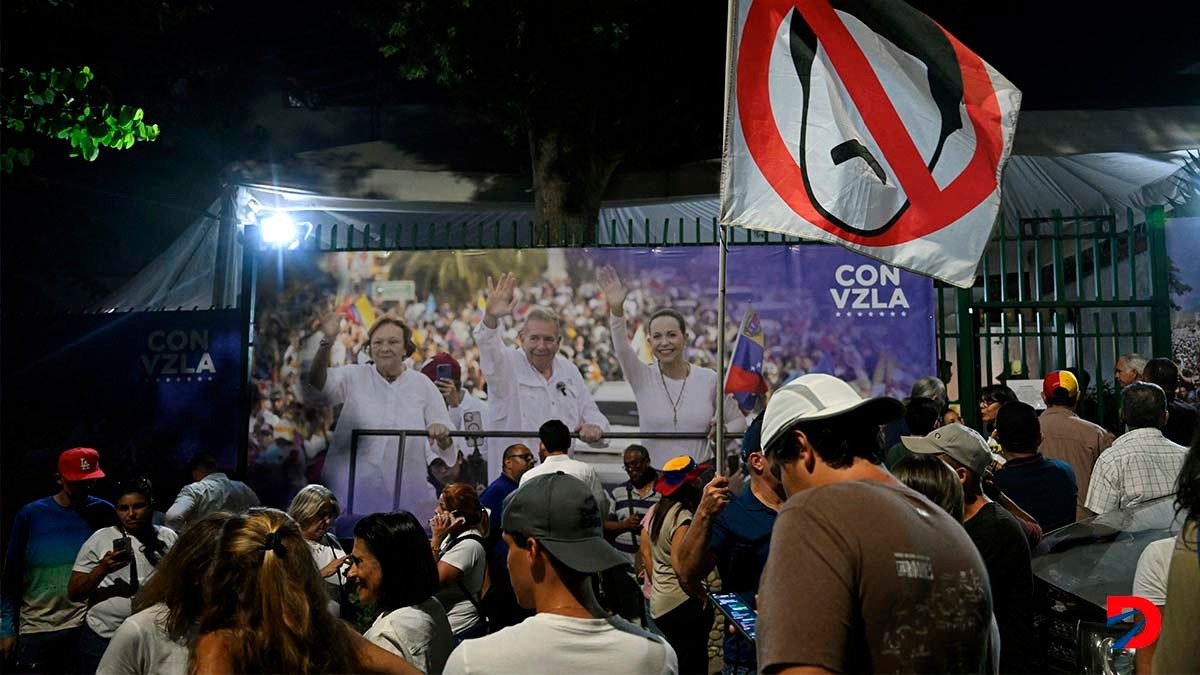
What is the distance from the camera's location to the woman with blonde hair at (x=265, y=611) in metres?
3.09

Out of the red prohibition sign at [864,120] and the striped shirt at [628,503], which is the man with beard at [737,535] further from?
the striped shirt at [628,503]

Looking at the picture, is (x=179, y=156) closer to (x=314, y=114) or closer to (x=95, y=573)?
(x=314, y=114)

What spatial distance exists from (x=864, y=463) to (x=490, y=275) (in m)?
8.08

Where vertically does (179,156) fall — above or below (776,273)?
above

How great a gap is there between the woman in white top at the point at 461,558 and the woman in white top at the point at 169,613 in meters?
2.60

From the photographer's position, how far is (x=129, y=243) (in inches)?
795

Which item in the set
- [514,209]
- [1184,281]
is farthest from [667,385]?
[1184,281]

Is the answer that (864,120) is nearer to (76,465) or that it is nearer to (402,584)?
(402,584)

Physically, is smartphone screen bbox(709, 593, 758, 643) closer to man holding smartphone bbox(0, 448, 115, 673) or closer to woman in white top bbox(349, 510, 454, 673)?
woman in white top bbox(349, 510, 454, 673)

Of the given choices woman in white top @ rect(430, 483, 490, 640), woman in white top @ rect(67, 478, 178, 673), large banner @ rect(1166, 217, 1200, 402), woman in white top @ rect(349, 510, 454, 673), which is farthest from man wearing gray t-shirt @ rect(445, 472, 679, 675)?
large banner @ rect(1166, 217, 1200, 402)

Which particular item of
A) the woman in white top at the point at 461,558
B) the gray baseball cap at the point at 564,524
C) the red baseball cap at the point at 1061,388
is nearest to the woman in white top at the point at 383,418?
the woman in white top at the point at 461,558

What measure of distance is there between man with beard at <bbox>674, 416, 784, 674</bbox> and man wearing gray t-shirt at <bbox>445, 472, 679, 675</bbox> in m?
1.54

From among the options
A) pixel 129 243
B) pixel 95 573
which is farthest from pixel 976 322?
pixel 129 243

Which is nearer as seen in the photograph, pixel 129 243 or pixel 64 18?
pixel 64 18
